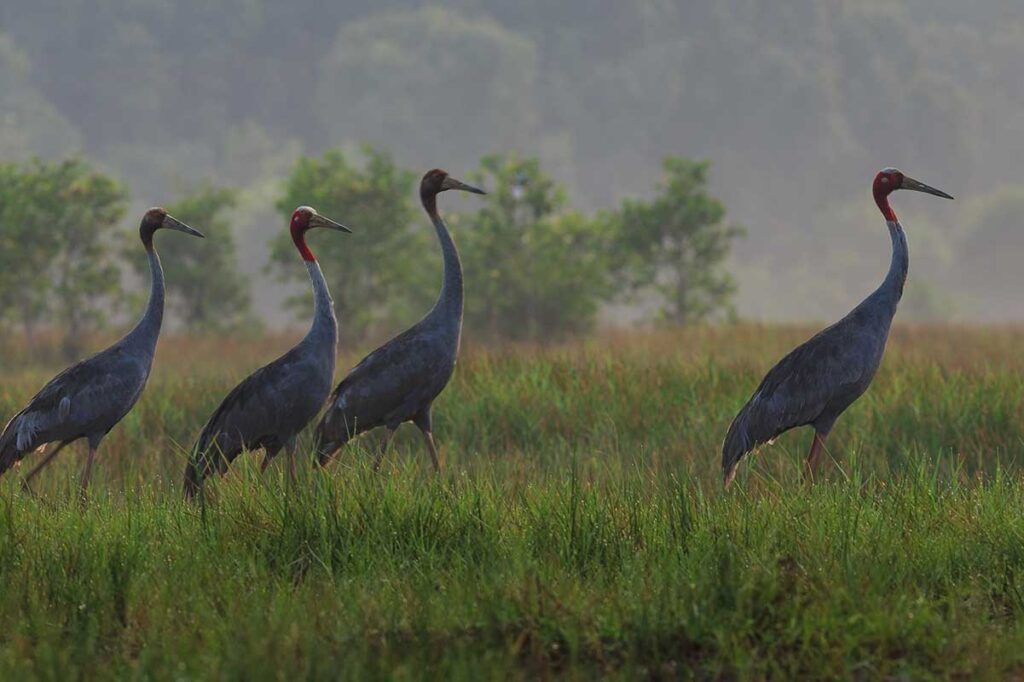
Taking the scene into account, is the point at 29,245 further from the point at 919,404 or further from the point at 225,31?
the point at 225,31

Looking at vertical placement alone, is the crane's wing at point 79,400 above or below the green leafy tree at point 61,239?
below

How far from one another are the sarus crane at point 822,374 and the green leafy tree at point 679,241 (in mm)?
15495

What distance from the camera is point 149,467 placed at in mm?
9180

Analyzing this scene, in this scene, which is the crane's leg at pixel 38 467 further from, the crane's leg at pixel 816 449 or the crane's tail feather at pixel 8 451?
the crane's leg at pixel 816 449

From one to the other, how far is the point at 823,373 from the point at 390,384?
262 centimetres

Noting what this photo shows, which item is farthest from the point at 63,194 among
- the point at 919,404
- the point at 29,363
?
the point at 919,404

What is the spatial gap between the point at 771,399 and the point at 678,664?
3.42 metres

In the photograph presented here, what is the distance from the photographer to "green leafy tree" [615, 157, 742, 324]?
23.9 meters

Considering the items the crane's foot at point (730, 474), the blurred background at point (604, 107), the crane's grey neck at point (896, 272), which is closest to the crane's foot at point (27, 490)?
the crane's foot at point (730, 474)

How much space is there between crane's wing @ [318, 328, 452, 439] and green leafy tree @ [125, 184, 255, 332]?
17807 mm

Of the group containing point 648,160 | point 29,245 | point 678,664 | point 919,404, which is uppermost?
point 648,160

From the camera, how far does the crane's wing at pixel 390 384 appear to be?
8219mm

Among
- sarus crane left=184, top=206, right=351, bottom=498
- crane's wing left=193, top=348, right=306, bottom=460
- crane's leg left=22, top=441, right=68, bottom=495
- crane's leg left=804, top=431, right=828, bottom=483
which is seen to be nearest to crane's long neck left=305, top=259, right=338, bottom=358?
sarus crane left=184, top=206, right=351, bottom=498

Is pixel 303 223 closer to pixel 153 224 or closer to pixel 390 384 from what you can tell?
pixel 153 224
